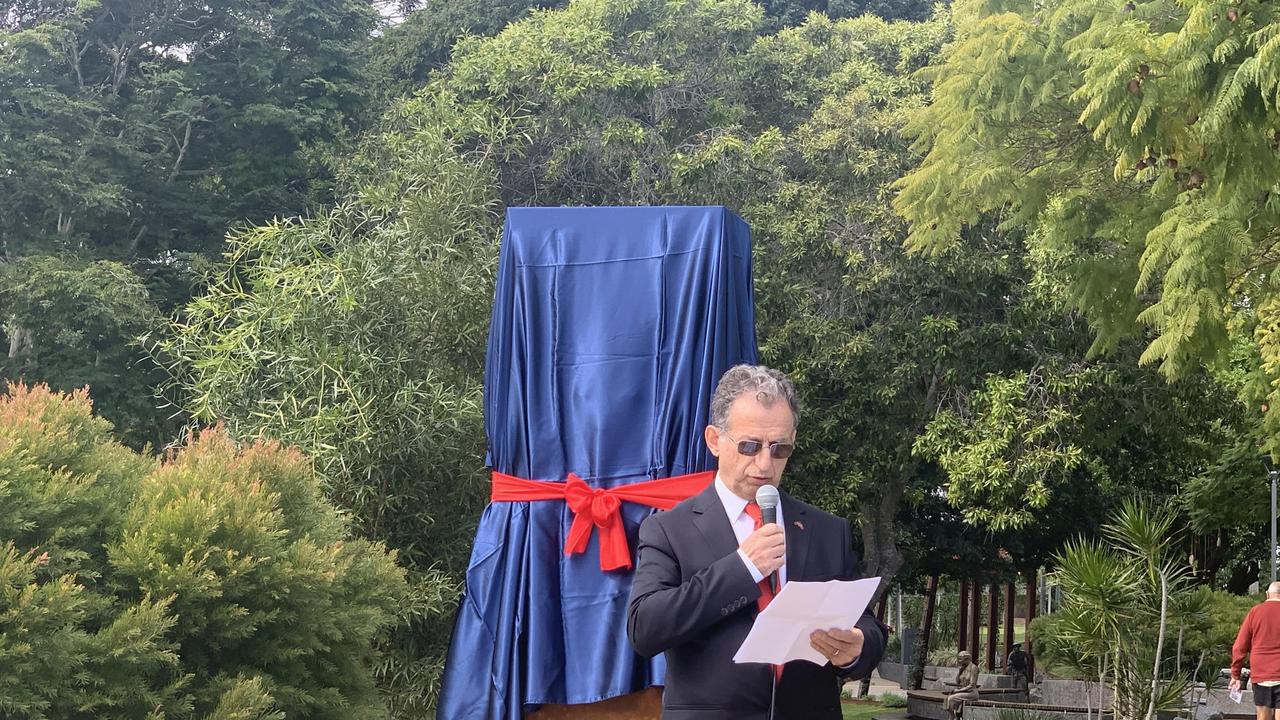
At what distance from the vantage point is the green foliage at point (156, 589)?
424 cm

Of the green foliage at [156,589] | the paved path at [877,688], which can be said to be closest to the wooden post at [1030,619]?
the paved path at [877,688]

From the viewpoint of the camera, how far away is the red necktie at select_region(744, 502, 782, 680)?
342cm

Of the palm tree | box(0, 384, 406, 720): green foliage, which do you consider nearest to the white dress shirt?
box(0, 384, 406, 720): green foliage

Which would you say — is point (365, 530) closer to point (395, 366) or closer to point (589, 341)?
point (395, 366)

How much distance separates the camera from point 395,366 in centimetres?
922

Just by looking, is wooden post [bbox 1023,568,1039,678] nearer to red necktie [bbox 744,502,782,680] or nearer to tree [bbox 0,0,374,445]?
tree [bbox 0,0,374,445]

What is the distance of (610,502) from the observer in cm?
604

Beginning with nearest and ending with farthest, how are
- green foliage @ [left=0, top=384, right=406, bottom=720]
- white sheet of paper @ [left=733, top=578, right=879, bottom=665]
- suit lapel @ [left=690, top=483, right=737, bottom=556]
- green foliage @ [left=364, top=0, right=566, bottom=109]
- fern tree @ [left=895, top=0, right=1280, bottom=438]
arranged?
white sheet of paper @ [left=733, top=578, right=879, bottom=665]
suit lapel @ [left=690, top=483, right=737, bottom=556]
green foliage @ [left=0, top=384, right=406, bottom=720]
fern tree @ [left=895, top=0, right=1280, bottom=438]
green foliage @ [left=364, top=0, right=566, bottom=109]

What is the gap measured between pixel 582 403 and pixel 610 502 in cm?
48

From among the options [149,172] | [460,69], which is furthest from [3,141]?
[460,69]

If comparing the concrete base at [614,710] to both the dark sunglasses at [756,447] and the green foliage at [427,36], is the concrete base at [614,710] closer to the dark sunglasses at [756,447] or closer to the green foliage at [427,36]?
the dark sunglasses at [756,447]

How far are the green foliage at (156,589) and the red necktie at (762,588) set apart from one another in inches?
75.2

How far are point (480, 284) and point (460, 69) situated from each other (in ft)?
31.1

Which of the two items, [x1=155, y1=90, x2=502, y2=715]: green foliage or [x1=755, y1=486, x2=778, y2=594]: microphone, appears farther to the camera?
[x1=155, y1=90, x2=502, y2=715]: green foliage
